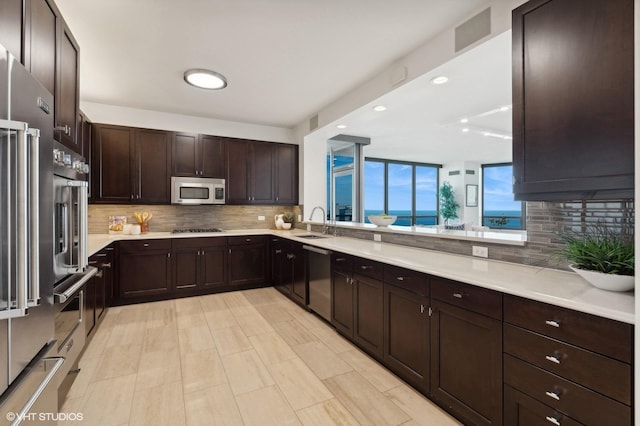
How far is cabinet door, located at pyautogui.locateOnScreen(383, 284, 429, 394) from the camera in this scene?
1.97 meters

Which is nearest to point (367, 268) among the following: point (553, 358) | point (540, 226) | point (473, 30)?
point (540, 226)

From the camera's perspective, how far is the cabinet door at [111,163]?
399 cm

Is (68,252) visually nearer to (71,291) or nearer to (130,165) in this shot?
(71,291)

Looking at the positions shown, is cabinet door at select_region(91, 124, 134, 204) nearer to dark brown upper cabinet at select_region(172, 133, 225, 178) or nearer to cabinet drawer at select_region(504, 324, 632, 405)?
dark brown upper cabinet at select_region(172, 133, 225, 178)

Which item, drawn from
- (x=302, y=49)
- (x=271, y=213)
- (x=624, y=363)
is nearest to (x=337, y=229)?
(x=271, y=213)

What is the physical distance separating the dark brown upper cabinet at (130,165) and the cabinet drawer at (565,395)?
443 centimetres

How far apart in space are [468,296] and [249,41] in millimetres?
2576

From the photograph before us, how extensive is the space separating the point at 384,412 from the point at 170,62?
348 centimetres

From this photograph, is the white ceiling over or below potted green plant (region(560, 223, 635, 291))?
over

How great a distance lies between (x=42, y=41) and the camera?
1.69 metres

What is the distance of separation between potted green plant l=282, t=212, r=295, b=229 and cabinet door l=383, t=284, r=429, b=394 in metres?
3.11

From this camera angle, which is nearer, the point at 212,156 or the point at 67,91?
the point at 67,91

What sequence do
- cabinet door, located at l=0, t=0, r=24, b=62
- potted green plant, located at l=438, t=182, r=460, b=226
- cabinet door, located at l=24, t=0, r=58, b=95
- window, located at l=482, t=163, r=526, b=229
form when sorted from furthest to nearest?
potted green plant, located at l=438, t=182, r=460, b=226 < window, located at l=482, t=163, r=526, b=229 < cabinet door, located at l=24, t=0, r=58, b=95 < cabinet door, located at l=0, t=0, r=24, b=62

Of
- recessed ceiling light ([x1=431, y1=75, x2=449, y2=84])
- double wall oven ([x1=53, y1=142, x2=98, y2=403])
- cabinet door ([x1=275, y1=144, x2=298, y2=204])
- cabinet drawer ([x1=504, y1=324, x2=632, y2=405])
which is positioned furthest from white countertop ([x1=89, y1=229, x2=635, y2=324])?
cabinet door ([x1=275, y1=144, x2=298, y2=204])
